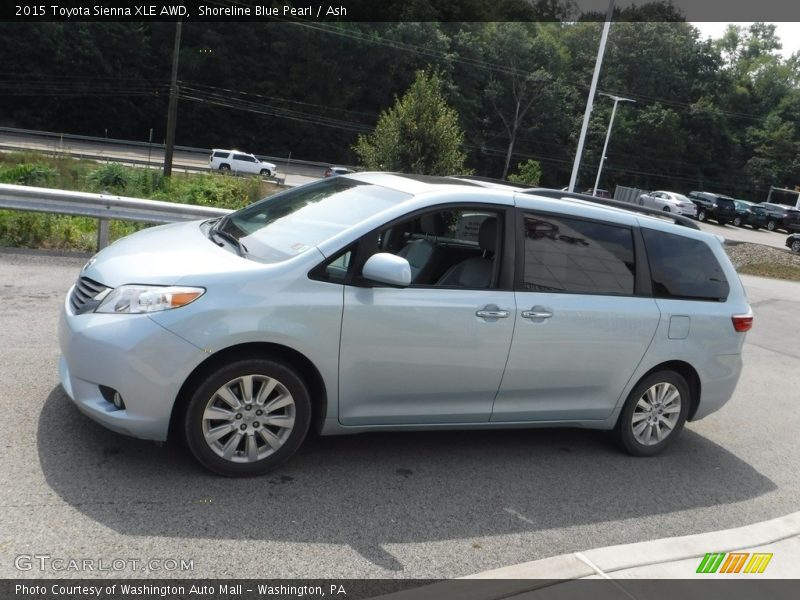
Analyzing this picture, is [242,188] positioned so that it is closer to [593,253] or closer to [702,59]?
[593,253]

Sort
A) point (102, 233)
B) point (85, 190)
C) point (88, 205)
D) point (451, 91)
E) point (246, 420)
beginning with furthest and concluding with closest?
point (451, 91)
point (85, 190)
point (102, 233)
point (88, 205)
point (246, 420)

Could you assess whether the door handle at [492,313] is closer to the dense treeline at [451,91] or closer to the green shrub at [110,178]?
the green shrub at [110,178]

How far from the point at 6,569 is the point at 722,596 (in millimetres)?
3304

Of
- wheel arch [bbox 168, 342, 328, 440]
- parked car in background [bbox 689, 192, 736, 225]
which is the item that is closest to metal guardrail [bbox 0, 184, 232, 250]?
wheel arch [bbox 168, 342, 328, 440]

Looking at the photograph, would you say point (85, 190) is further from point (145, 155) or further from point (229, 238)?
point (145, 155)

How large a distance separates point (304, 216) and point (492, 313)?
1.37m

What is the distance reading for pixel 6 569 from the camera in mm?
3078

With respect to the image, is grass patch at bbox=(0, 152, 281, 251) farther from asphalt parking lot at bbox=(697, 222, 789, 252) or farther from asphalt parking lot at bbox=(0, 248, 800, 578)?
asphalt parking lot at bbox=(697, 222, 789, 252)

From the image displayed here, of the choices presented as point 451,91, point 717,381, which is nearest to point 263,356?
point 717,381

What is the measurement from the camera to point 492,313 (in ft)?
15.1

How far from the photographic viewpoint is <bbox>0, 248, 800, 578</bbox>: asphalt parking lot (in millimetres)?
3492

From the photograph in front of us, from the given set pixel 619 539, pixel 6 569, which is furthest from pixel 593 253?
pixel 6 569

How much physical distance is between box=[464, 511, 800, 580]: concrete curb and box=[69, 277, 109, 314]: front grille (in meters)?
2.51

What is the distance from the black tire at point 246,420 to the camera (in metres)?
3.96
